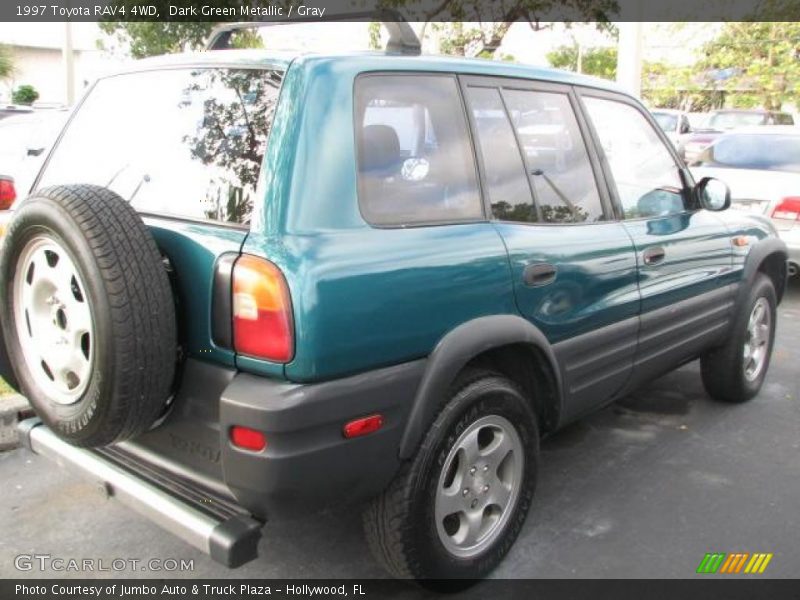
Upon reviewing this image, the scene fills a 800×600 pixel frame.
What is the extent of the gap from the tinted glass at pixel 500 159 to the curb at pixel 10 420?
263 cm

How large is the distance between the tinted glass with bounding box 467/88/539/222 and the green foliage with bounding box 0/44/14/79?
66.5ft

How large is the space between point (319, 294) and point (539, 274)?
3.31 feet

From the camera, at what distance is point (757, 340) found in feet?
15.3

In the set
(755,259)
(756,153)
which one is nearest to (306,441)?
(755,259)

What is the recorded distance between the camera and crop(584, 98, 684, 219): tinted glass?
11.2ft

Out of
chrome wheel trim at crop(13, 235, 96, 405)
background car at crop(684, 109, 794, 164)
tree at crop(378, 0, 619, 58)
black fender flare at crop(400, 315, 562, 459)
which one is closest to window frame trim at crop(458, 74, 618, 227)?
black fender flare at crop(400, 315, 562, 459)

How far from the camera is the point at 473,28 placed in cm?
1226

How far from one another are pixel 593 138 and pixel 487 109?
0.74 meters

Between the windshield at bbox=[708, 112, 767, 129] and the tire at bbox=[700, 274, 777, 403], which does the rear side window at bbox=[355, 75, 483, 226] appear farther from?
the windshield at bbox=[708, 112, 767, 129]

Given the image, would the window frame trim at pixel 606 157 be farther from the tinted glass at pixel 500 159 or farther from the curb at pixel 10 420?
the curb at pixel 10 420
